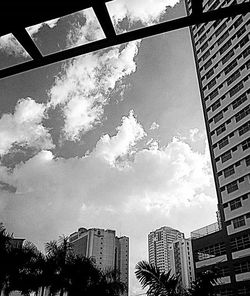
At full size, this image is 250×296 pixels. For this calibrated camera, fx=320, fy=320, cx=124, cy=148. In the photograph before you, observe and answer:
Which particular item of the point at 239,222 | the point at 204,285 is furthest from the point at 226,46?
the point at 204,285

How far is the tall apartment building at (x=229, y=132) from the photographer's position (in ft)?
130

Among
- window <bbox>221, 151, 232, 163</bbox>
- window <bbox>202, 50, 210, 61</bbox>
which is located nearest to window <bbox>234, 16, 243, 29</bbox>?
window <bbox>202, 50, 210, 61</bbox>

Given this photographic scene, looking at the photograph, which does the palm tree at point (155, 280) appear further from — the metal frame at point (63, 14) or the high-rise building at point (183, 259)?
the high-rise building at point (183, 259)

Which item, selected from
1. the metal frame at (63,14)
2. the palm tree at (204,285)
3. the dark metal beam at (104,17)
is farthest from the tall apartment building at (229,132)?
the dark metal beam at (104,17)

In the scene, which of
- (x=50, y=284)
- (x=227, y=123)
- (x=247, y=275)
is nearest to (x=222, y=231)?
(x=247, y=275)

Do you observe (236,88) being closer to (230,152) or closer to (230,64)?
(230,64)

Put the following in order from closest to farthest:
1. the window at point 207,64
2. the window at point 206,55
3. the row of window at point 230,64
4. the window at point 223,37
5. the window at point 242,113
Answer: the window at point 242,113 → the row of window at point 230,64 → the window at point 223,37 → the window at point 207,64 → the window at point 206,55

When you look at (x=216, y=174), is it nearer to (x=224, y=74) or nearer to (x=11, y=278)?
(x=224, y=74)

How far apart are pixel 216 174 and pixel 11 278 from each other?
34.0 metres

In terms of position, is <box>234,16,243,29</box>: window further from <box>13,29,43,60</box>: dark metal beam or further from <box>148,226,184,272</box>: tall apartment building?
<box>148,226,184,272</box>: tall apartment building

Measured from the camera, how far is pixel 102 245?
340 feet

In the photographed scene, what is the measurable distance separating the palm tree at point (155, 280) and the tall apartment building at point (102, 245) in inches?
3443

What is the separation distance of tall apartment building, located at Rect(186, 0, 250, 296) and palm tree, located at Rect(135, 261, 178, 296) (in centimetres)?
3037

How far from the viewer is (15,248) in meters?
21.4
